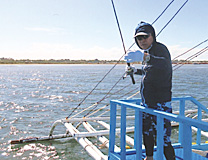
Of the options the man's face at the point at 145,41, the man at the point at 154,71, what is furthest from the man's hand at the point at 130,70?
the man's face at the point at 145,41

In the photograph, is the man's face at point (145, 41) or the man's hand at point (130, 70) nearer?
the man's face at point (145, 41)

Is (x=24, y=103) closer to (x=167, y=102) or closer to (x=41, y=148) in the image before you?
(x=41, y=148)

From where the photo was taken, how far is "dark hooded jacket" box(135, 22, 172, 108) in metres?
3.88

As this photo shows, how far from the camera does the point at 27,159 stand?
30.8ft

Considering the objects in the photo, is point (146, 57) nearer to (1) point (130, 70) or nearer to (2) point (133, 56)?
(2) point (133, 56)

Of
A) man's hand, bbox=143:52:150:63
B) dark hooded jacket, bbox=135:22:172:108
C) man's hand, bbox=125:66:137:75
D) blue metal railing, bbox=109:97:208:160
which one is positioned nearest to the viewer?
blue metal railing, bbox=109:97:208:160

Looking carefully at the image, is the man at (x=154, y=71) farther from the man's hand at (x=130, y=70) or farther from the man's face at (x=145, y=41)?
the man's hand at (x=130, y=70)

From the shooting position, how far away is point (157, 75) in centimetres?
390

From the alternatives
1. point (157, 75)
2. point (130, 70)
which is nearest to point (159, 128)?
point (157, 75)

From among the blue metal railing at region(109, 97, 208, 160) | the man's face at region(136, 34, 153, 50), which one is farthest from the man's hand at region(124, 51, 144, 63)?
the blue metal railing at region(109, 97, 208, 160)

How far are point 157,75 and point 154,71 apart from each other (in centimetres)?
7

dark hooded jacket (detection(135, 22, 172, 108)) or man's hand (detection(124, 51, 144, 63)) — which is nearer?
dark hooded jacket (detection(135, 22, 172, 108))

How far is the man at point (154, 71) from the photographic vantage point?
3889 mm

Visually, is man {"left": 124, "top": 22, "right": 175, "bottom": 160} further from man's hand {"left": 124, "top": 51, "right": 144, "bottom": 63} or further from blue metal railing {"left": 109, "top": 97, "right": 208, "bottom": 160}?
blue metal railing {"left": 109, "top": 97, "right": 208, "bottom": 160}
